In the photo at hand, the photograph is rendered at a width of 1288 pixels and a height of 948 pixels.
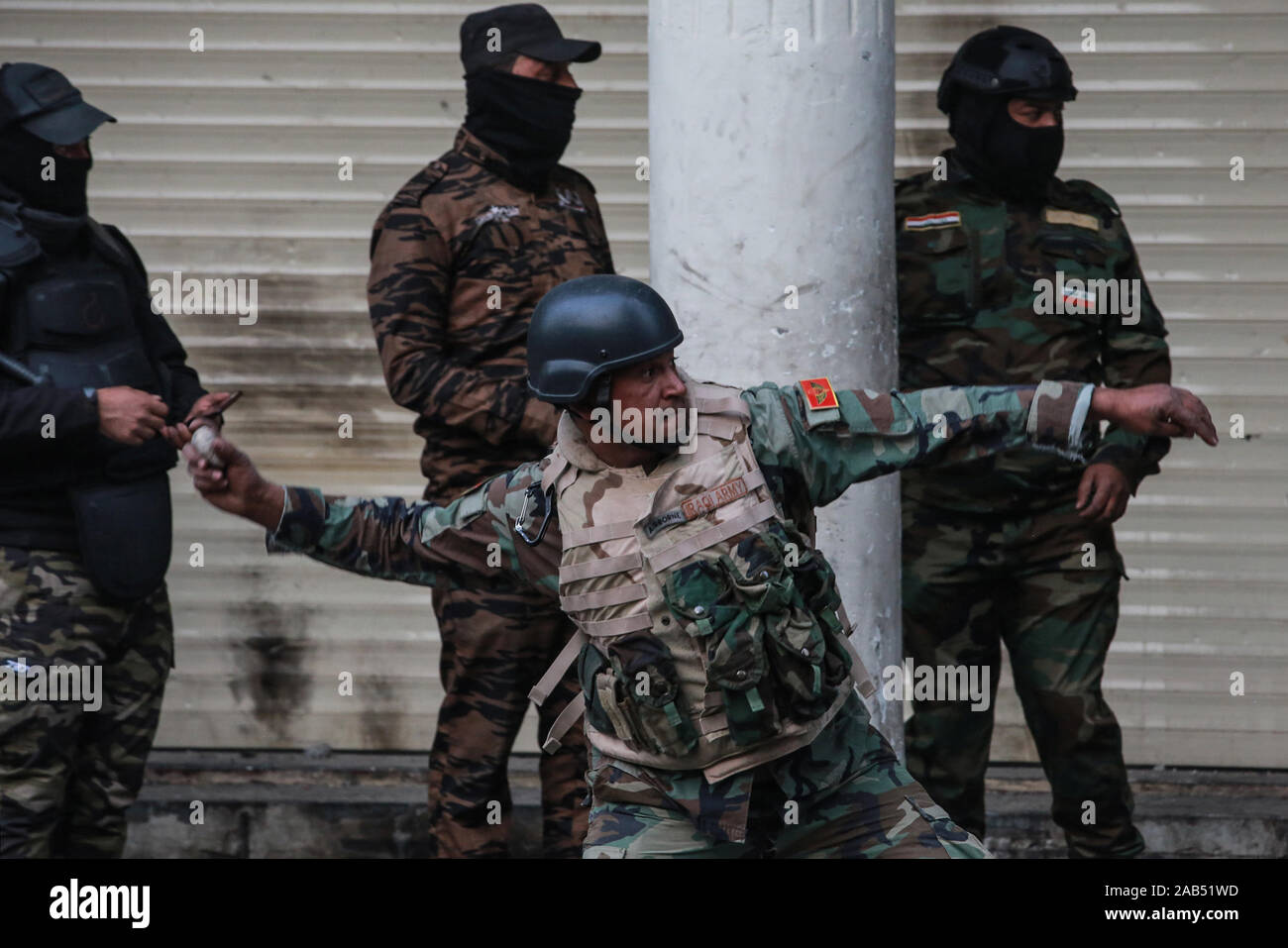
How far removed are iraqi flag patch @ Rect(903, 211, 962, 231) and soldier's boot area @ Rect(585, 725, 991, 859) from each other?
6.14ft

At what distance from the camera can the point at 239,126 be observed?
594 cm

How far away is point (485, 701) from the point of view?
4.60 meters

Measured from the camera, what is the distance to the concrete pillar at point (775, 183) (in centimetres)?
402

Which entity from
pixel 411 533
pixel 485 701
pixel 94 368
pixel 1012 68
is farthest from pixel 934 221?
pixel 94 368

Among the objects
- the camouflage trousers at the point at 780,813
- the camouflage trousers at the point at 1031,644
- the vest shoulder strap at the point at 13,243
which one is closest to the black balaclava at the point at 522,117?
the vest shoulder strap at the point at 13,243

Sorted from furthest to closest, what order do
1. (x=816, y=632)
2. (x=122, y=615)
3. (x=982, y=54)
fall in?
(x=982, y=54) < (x=122, y=615) < (x=816, y=632)

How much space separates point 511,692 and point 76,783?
3.68 ft

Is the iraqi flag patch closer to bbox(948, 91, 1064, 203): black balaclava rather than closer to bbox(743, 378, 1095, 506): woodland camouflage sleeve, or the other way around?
bbox(948, 91, 1064, 203): black balaclava

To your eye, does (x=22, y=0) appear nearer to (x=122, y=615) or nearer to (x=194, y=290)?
(x=194, y=290)

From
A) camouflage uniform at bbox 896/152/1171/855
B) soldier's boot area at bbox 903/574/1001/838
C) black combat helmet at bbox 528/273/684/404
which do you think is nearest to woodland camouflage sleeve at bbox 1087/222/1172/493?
camouflage uniform at bbox 896/152/1171/855

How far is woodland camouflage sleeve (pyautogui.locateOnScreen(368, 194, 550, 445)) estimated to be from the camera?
4.54 m

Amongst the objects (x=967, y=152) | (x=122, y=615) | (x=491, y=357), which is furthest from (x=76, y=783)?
(x=967, y=152)

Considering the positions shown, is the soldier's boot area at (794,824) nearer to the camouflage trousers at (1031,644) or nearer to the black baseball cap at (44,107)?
the camouflage trousers at (1031,644)

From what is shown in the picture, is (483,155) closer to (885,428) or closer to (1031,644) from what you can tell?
(885,428)
